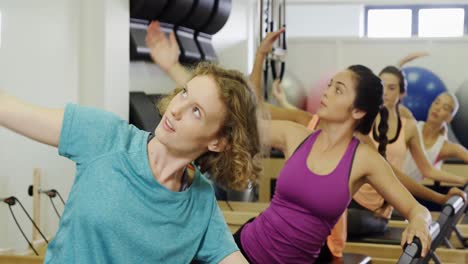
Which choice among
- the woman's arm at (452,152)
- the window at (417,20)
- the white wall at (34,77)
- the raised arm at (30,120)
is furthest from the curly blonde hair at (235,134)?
the window at (417,20)

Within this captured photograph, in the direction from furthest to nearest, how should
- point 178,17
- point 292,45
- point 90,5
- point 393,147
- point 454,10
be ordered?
point 454,10
point 292,45
point 178,17
point 393,147
point 90,5

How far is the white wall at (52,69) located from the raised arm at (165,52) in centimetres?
85

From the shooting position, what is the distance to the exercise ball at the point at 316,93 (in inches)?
297

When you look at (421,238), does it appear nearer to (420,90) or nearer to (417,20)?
(420,90)

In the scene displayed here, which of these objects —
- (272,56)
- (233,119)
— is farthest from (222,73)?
(272,56)

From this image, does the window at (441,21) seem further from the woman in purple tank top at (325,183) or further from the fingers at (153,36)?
the fingers at (153,36)

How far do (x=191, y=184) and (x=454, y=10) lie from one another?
8106 mm

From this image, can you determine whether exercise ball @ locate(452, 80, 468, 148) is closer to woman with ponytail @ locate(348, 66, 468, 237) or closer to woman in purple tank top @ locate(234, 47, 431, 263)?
woman with ponytail @ locate(348, 66, 468, 237)

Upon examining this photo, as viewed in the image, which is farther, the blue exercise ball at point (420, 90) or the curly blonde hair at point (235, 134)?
the blue exercise ball at point (420, 90)

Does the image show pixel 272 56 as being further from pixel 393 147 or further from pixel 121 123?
pixel 121 123

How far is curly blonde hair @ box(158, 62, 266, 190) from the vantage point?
1734 mm

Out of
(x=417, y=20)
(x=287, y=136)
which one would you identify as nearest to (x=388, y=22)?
(x=417, y=20)

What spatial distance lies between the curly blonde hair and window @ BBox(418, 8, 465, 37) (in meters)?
7.95

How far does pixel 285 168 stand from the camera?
2773 mm
